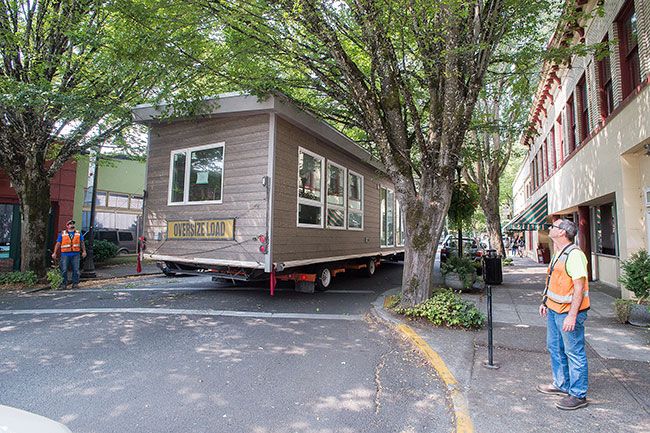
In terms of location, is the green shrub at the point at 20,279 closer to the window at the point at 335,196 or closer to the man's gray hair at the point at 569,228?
the window at the point at 335,196

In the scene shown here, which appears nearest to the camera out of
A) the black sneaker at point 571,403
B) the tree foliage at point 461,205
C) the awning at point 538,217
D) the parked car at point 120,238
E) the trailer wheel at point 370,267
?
the black sneaker at point 571,403

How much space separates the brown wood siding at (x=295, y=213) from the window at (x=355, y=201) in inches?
7.9

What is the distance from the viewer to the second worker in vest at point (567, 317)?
336cm

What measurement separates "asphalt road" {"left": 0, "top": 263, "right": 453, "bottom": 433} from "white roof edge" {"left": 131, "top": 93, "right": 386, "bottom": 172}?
379 cm

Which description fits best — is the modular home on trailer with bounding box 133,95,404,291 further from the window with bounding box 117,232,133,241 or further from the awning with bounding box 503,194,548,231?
the window with bounding box 117,232,133,241

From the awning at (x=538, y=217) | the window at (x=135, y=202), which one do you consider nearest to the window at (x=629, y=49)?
the awning at (x=538, y=217)

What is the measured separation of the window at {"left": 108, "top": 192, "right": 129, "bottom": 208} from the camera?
18.8 m

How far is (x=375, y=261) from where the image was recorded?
12.7 metres

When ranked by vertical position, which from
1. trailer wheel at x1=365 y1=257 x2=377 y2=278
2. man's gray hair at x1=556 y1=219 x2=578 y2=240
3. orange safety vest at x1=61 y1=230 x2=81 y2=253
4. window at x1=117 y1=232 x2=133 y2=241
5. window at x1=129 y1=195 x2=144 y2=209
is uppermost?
window at x1=129 y1=195 x2=144 y2=209

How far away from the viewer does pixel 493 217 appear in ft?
59.7

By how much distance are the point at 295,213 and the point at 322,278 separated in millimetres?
2117

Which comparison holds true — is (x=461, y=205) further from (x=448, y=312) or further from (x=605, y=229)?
(x=448, y=312)

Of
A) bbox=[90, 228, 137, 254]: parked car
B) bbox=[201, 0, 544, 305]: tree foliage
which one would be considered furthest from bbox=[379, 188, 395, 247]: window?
bbox=[90, 228, 137, 254]: parked car

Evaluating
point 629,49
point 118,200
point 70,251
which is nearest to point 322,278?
point 70,251
